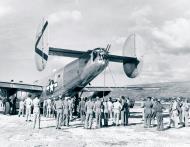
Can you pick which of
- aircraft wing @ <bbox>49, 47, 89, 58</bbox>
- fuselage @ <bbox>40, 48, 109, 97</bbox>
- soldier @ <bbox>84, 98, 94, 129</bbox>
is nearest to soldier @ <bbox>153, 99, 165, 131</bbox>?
soldier @ <bbox>84, 98, 94, 129</bbox>

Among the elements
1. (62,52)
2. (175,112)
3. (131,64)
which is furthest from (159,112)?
(62,52)

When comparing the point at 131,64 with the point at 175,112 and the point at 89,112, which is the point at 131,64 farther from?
the point at 89,112

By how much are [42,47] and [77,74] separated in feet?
14.1

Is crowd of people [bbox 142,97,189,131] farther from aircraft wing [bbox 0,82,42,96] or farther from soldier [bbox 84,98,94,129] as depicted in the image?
aircraft wing [bbox 0,82,42,96]

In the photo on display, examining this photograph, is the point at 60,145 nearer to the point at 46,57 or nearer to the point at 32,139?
the point at 32,139

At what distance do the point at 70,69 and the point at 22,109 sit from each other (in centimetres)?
566

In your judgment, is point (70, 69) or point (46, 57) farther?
point (70, 69)

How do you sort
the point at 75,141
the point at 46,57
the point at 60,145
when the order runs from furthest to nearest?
the point at 46,57, the point at 75,141, the point at 60,145

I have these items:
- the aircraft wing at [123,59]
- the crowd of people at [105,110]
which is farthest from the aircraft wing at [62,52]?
the aircraft wing at [123,59]

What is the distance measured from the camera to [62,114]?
569 inches

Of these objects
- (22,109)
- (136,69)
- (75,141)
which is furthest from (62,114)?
(22,109)

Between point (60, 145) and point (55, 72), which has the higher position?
point (55, 72)

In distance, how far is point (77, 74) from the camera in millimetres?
17859

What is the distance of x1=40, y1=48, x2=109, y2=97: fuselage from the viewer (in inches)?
631
